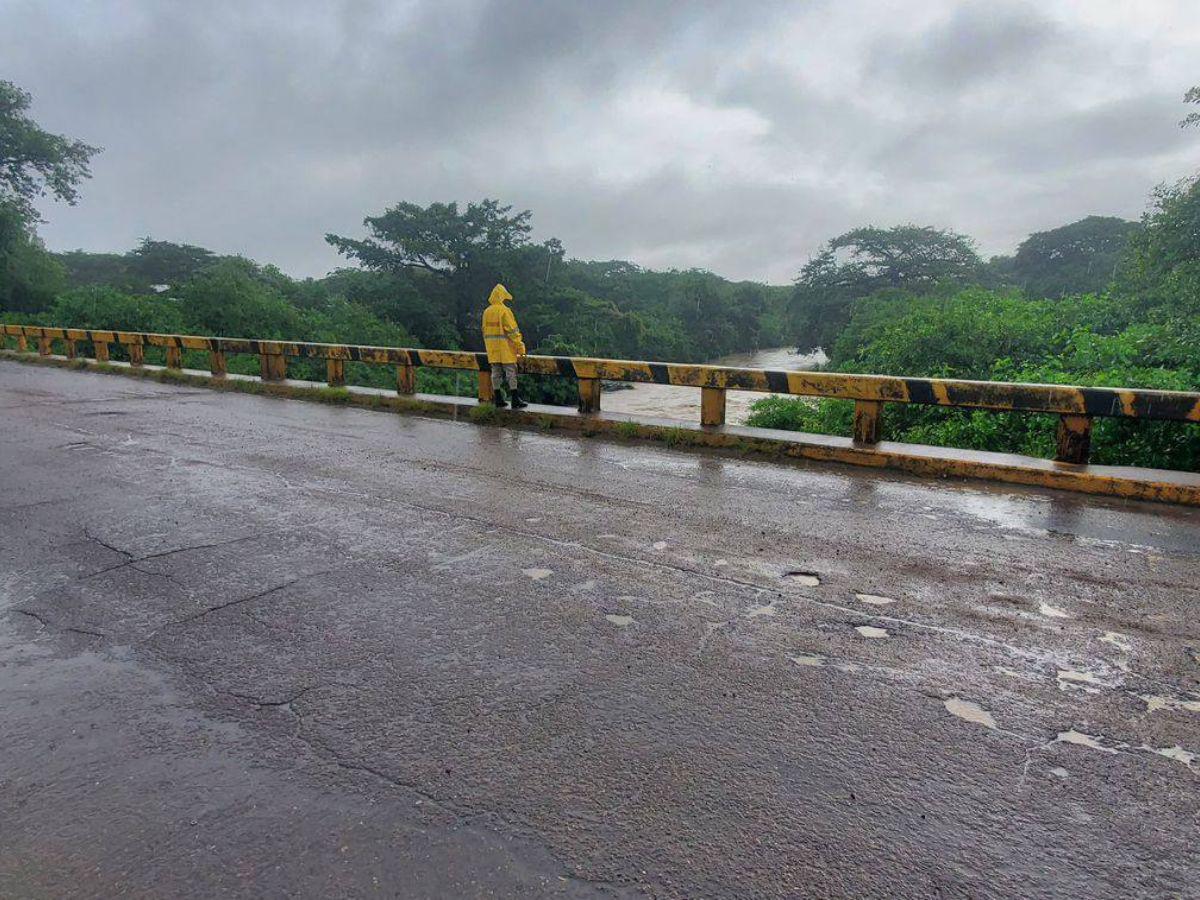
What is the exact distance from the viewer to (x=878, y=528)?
197 inches

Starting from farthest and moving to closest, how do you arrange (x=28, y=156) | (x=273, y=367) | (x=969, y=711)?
(x=28, y=156)
(x=273, y=367)
(x=969, y=711)

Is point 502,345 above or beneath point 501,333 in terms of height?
beneath

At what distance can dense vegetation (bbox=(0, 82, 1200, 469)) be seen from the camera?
39.2 ft

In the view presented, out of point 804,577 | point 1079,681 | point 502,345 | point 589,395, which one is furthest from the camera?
point 502,345

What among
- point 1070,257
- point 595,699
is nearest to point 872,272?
point 1070,257

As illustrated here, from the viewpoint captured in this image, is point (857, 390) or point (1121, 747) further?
point (857, 390)

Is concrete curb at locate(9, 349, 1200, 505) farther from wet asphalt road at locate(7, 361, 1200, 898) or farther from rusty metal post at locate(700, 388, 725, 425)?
wet asphalt road at locate(7, 361, 1200, 898)

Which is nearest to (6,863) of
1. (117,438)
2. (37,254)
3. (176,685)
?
(176,685)

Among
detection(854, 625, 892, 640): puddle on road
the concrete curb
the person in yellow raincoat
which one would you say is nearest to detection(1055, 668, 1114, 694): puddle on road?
detection(854, 625, 892, 640): puddle on road

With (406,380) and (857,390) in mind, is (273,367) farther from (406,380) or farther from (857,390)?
(857,390)

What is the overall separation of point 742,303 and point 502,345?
72.7 metres

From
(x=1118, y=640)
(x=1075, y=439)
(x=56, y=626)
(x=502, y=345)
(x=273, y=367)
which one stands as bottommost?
(x=56, y=626)

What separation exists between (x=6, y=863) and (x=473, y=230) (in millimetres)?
46609

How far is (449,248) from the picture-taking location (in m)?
45.4
